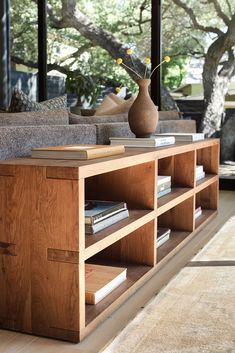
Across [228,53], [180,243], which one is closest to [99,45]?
[228,53]

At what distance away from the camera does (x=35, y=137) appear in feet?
7.01

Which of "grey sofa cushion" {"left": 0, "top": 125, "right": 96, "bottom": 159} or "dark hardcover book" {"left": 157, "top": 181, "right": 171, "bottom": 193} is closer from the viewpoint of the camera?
"grey sofa cushion" {"left": 0, "top": 125, "right": 96, "bottom": 159}

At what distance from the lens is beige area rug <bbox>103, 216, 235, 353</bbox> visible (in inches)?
67.5

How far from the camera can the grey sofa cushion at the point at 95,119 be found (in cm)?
265

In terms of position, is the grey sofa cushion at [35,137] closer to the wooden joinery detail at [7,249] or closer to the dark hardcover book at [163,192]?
the wooden joinery detail at [7,249]

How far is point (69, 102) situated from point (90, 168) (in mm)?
3918

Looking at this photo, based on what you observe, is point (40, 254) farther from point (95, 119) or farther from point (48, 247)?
point (95, 119)

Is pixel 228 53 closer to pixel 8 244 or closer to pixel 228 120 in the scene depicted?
pixel 228 120

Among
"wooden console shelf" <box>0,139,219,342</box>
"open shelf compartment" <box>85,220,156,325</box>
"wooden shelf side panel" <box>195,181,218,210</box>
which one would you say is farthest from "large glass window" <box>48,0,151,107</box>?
"wooden console shelf" <box>0,139,219,342</box>

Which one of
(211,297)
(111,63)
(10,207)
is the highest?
(111,63)

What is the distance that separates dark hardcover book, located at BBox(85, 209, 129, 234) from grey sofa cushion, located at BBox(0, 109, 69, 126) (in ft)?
1.64

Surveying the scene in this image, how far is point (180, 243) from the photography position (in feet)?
9.68

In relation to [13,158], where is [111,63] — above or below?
above

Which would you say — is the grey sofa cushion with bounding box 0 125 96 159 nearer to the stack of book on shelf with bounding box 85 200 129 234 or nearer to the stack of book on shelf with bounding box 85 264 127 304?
the stack of book on shelf with bounding box 85 200 129 234
